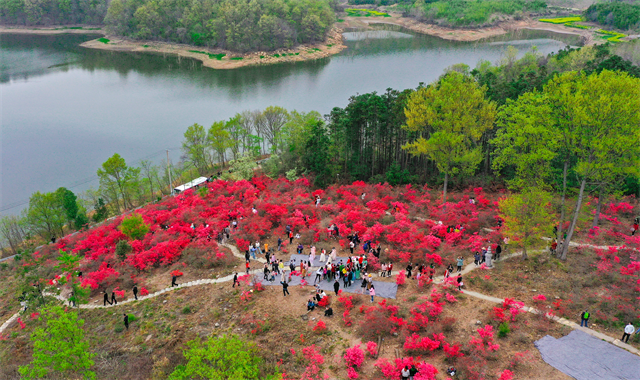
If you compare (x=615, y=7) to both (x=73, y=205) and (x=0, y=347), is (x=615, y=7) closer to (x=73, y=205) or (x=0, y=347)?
(x=73, y=205)

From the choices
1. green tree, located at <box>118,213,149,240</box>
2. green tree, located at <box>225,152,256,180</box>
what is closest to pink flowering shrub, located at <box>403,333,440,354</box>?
green tree, located at <box>118,213,149,240</box>

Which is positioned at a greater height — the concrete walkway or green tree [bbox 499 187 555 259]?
green tree [bbox 499 187 555 259]

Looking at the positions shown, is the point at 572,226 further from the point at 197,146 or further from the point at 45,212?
the point at 45,212

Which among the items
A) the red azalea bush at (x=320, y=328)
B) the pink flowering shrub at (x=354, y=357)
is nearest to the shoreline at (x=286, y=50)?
the red azalea bush at (x=320, y=328)

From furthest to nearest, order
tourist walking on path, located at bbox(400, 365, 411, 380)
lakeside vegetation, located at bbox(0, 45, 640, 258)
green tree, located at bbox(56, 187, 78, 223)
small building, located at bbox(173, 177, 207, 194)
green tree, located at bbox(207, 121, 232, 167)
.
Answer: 1. green tree, located at bbox(207, 121, 232, 167)
2. small building, located at bbox(173, 177, 207, 194)
3. green tree, located at bbox(56, 187, 78, 223)
4. lakeside vegetation, located at bbox(0, 45, 640, 258)
5. tourist walking on path, located at bbox(400, 365, 411, 380)

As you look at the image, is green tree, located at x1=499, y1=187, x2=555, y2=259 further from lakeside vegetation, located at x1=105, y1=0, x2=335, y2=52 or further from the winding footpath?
lakeside vegetation, located at x1=105, y1=0, x2=335, y2=52

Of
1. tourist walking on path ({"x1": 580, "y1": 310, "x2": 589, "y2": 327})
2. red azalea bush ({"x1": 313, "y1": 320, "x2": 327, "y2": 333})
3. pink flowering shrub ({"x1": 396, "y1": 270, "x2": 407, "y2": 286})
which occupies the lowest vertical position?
red azalea bush ({"x1": 313, "y1": 320, "x2": 327, "y2": 333})
